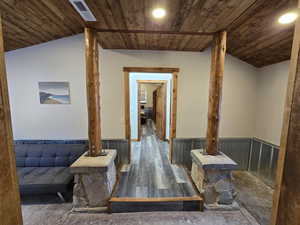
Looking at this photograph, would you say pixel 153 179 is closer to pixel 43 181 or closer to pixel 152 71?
pixel 43 181

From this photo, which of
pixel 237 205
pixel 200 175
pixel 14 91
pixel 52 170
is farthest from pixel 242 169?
pixel 14 91

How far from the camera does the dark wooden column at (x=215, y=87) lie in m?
2.00

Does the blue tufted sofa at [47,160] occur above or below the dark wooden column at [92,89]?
below

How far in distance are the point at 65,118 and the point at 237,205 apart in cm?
348

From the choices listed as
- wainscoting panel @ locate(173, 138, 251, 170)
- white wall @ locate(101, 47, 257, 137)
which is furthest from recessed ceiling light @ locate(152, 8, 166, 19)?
wainscoting panel @ locate(173, 138, 251, 170)

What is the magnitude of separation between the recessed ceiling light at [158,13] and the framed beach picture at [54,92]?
2.13 m

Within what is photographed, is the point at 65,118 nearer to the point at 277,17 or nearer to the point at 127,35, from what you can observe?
the point at 127,35

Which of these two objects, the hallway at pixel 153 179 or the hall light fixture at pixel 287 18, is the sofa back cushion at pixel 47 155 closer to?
the hallway at pixel 153 179

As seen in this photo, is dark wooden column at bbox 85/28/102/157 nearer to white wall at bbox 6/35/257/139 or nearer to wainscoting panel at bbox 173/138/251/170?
white wall at bbox 6/35/257/139

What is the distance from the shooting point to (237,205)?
2061mm

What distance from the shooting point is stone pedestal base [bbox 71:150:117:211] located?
1878 mm

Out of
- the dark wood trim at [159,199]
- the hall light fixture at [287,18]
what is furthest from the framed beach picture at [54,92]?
the hall light fixture at [287,18]

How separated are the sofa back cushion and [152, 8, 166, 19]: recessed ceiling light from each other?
2557 mm

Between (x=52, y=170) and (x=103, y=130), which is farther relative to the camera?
(x=103, y=130)
